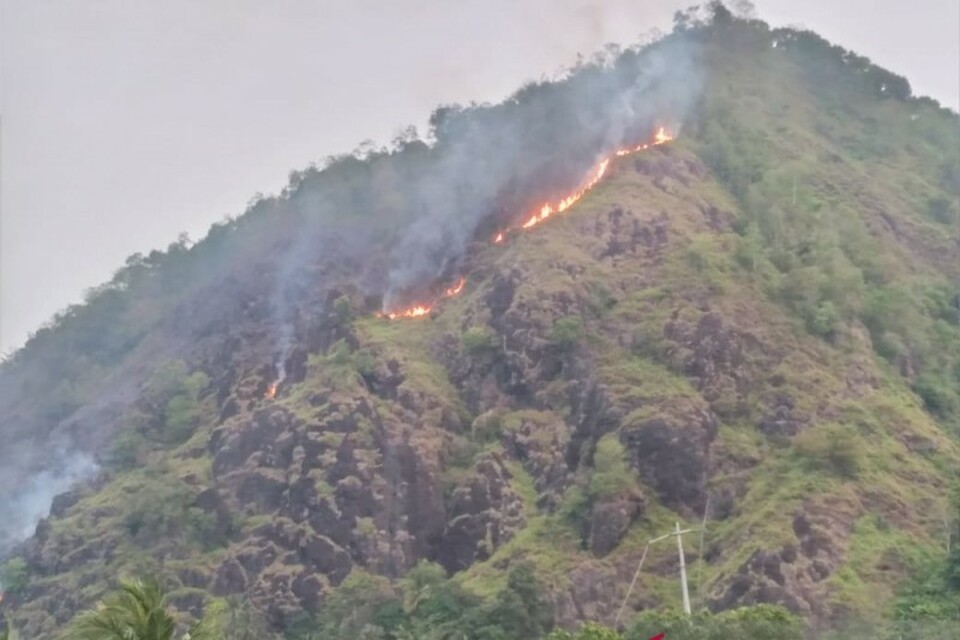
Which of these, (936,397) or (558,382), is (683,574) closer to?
(558,382)

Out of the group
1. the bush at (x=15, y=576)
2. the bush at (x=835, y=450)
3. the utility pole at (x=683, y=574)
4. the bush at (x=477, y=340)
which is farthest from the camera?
the bush at (x=477, y=340)

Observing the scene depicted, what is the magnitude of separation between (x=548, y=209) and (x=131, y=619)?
67285 mm

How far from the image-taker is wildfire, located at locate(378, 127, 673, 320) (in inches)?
3243

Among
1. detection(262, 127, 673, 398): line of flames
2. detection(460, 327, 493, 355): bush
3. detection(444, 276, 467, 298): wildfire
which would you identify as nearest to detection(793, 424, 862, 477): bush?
detection(460, 327, 493, 355): bush

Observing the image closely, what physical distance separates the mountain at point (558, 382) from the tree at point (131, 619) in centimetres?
3483

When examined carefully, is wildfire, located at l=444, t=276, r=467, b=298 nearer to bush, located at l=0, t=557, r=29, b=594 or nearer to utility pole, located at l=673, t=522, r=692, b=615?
utility pole, located at l=673, t=522, r=692, b=615

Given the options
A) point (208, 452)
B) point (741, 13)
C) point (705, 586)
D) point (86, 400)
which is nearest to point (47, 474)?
point (86, 400)

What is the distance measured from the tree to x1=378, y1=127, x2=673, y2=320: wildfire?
6070 centimetres

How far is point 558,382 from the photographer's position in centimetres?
6925

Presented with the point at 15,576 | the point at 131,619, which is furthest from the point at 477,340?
the point at 131,619

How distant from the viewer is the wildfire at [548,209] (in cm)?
8238

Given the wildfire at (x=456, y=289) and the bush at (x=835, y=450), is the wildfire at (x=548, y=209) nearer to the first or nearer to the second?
the wildfire at (x=456, y=289)

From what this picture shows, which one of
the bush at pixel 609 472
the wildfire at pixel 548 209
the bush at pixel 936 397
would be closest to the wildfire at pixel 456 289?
the wildfire at pixel 548 209

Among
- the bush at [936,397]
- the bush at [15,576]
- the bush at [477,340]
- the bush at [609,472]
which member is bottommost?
the bush at [936,397]
